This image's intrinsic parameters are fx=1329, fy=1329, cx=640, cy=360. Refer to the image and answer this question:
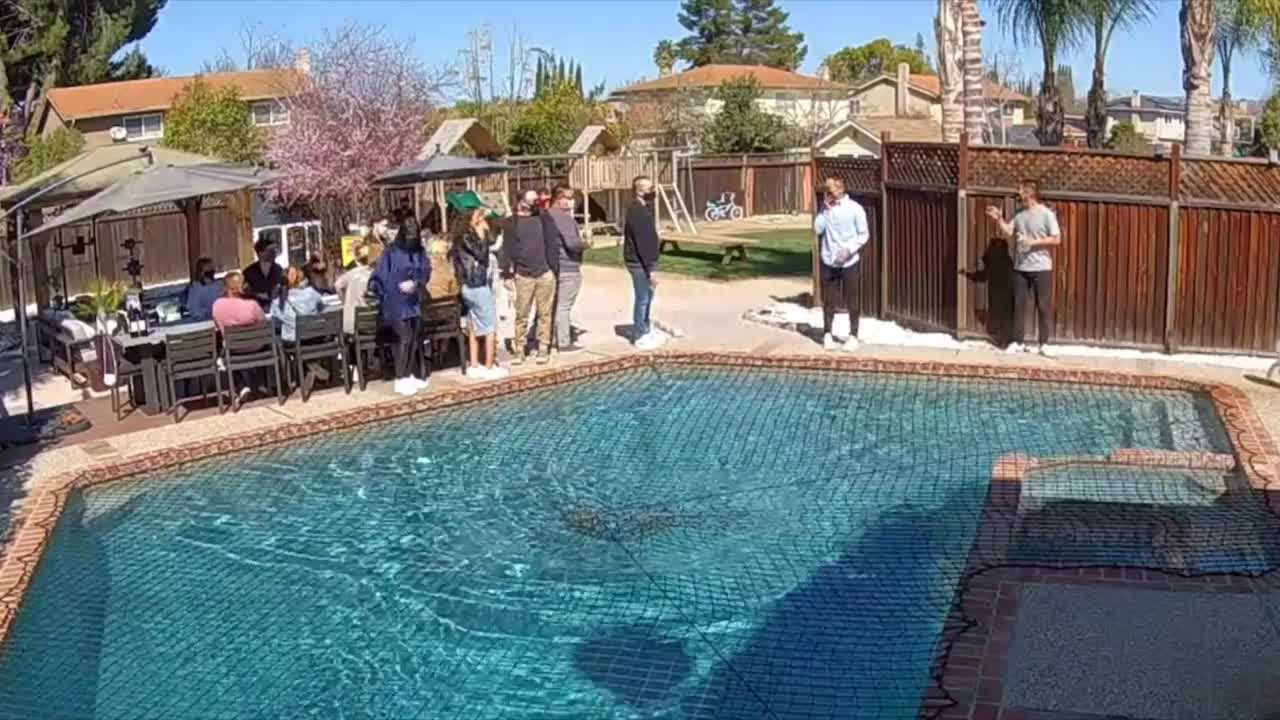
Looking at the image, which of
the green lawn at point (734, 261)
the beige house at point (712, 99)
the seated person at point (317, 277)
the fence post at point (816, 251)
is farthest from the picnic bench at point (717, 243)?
the beige house at point (712, 99)

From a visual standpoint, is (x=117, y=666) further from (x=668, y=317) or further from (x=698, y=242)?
(x=698, y=242)

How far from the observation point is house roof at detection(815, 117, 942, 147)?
4542cm

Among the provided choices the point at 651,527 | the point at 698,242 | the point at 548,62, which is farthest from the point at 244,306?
the point at 548,62

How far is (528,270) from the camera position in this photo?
41.4ft

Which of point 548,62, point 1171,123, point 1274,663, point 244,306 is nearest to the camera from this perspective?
point 1274,663

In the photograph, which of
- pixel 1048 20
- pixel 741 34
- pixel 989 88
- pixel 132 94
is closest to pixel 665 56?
pixel 741 34

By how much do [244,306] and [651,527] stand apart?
477 cm

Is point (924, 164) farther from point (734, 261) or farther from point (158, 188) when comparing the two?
point (734, 261)

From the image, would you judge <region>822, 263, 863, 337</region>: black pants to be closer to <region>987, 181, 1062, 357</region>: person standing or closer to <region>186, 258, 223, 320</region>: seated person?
<region>987, 181, 1062, 357</region>: person standing

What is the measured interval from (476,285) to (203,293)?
253cm

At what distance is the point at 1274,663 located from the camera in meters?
5.37

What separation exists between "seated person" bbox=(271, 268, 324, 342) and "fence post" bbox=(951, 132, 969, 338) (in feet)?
20.3

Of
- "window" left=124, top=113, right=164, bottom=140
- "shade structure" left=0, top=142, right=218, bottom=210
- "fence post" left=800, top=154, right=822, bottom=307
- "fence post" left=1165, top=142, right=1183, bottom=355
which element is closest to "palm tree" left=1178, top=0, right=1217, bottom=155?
"fence post" left=1165, top=142, right=1183, bottom=355

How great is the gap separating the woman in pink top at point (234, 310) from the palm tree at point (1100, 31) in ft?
40.9
